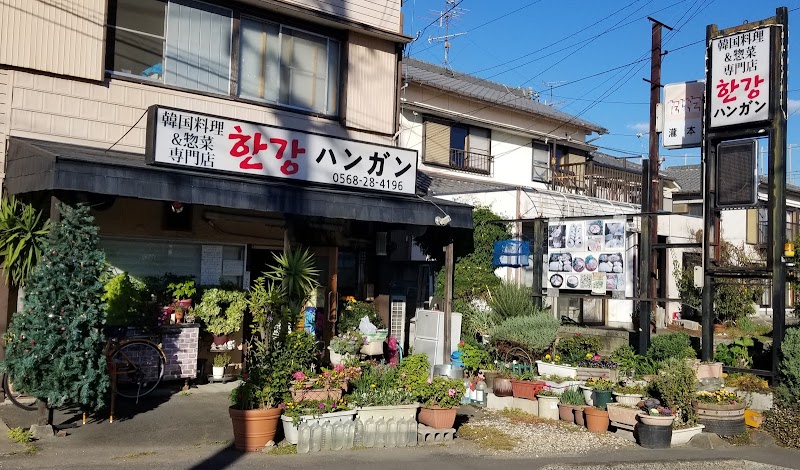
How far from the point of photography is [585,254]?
1512cm

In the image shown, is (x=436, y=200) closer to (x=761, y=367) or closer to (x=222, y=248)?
(x=222, y=248)

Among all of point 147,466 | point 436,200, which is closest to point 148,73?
point 436,200

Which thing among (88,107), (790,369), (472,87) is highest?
(472,87)

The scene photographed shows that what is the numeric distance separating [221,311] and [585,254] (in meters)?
7.33

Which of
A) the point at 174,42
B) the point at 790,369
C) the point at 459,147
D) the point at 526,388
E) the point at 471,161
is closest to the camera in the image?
the point at 790,369

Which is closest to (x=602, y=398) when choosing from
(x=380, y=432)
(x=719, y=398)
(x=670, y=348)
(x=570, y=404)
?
(x=570, y=404)

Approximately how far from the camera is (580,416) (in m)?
11.7

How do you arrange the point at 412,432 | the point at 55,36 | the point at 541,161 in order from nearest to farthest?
the point at 412,432, the point at 55,36, the point at 541,161

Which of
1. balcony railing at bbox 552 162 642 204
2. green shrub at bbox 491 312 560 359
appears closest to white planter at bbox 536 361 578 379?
green shrub at bbox 491 312 560 359

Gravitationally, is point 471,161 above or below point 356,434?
above

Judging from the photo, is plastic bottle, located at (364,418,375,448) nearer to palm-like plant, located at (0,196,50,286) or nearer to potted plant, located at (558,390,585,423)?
potted plant, located at (558,390,585,423)

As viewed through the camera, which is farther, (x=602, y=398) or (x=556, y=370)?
(x=556, y=370)

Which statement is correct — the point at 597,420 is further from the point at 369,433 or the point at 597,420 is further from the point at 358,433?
the point at 358,433

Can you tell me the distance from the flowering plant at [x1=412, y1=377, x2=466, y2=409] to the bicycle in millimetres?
4184
